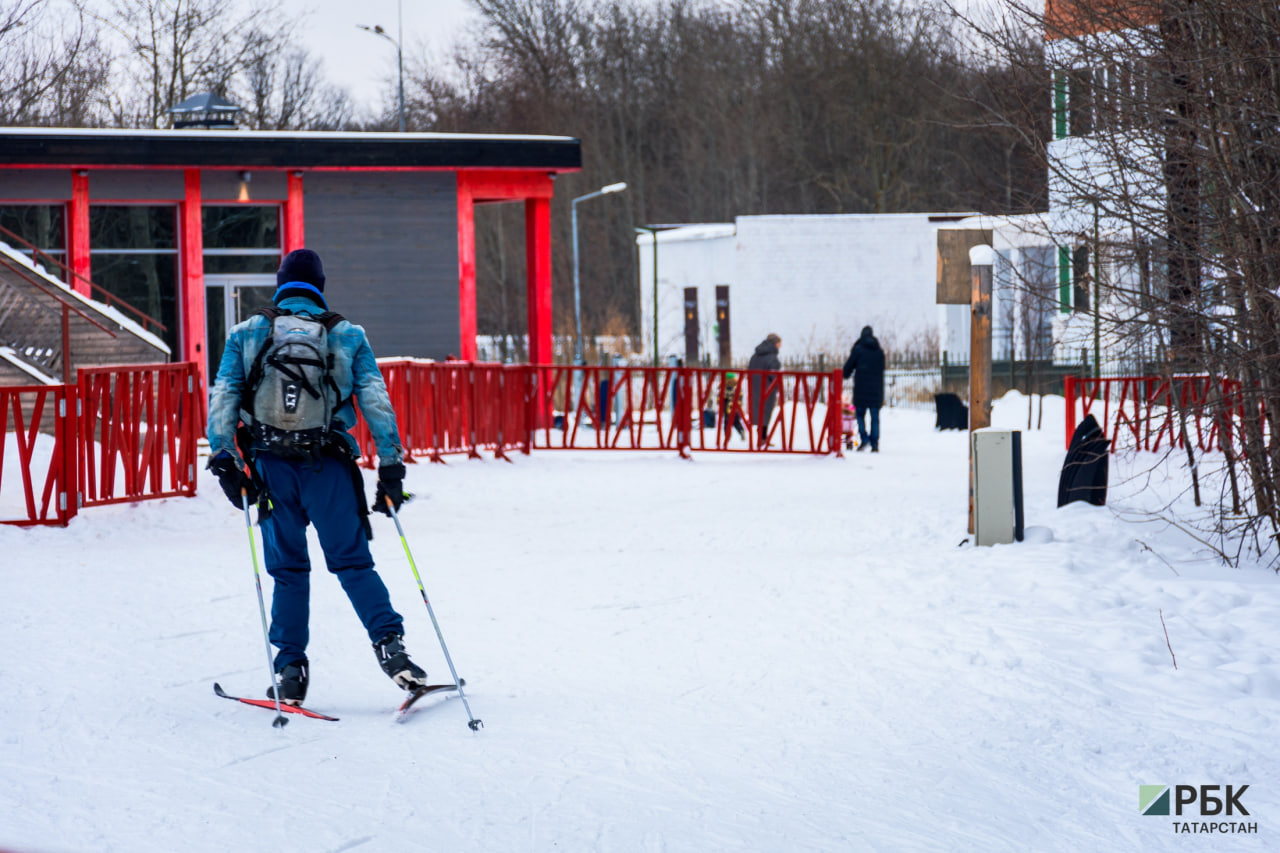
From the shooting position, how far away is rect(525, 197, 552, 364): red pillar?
21.9m

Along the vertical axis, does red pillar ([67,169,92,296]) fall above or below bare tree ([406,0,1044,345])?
below

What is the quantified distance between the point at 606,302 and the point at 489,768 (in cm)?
5447

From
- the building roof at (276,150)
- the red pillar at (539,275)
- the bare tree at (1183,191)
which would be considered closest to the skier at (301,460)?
the bare tree at (1183,191)

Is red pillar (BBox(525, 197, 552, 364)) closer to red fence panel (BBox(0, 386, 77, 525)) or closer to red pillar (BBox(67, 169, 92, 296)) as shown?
red pillar (BBox(67, 169, 92, 296))

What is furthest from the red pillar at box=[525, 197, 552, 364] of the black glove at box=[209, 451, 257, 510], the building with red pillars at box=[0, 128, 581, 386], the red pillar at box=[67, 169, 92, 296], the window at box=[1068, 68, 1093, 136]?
the black glove at box=[209, 451, 257, 510]

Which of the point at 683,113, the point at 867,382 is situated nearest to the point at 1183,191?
the point at 867,382

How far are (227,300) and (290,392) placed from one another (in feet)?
52.8

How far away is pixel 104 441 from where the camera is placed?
35.5ft

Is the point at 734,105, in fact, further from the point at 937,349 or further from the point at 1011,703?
the point at 1011,703

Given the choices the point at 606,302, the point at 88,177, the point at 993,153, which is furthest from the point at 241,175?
the point at 606,302

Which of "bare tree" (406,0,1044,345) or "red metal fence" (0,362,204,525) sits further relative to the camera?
"bare tree" (406,0,1044,345)

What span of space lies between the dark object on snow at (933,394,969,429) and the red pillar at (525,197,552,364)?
20.3ft

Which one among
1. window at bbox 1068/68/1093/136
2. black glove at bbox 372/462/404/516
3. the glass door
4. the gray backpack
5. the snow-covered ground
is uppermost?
window at bbox 1068/68/1093/136

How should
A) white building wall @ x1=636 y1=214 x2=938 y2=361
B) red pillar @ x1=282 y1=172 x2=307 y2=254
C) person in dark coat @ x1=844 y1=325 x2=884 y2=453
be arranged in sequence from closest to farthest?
person in dark coat @ x1=844 y1=325 x2=884 y2=453
red pillar @ x1=282 y1=172 x2=307 y2=254
white building wall @ x1=636 y1=214 x2=938 y2=361
